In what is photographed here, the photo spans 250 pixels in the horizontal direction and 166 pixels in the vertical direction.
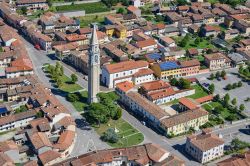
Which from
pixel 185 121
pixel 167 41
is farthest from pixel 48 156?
pixel 167 41

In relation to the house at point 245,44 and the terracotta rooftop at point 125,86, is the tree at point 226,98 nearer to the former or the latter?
the terracotta rooftop at point 125,86

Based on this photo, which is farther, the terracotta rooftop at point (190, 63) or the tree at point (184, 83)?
the terracotta rooftop at point (190, 63)

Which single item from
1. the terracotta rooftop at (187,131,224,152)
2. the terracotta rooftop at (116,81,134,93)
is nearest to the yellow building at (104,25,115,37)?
the terracotta rooftop at (116,81,134,93)

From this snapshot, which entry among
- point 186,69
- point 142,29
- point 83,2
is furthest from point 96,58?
point 83,2

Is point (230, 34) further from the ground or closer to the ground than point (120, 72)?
further from the ground

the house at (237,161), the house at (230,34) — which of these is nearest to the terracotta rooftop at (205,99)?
the house at (237,161)

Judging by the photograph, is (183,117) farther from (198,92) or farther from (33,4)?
(33,4)
